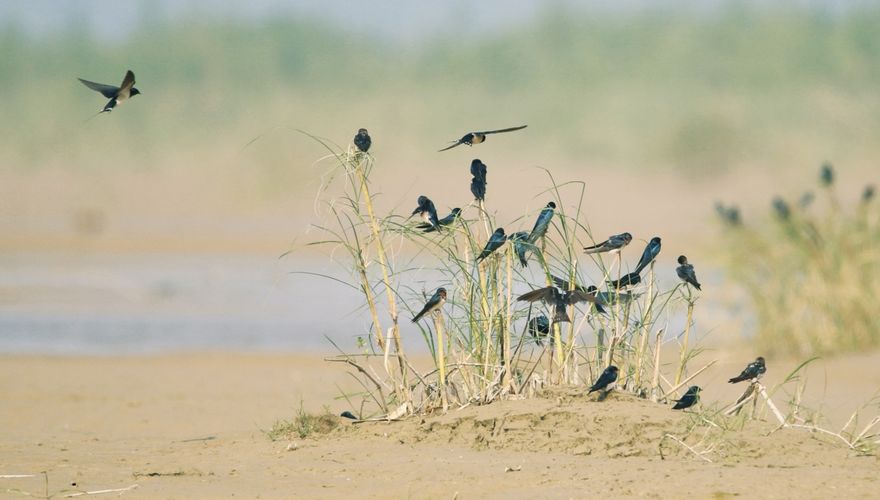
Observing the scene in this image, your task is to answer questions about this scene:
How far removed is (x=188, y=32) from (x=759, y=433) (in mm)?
64515

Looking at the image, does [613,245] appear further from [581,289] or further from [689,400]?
[689,400]

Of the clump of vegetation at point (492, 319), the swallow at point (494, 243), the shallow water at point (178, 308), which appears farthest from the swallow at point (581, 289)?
the shallow water at point (178, 308)

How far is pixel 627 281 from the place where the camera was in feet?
19.5

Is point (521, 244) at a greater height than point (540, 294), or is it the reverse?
point (521, 244)

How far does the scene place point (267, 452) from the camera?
19.6ft

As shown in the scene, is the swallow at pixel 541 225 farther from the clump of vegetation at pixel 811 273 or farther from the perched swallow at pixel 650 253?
the clump of vegetation at pixel 811 273

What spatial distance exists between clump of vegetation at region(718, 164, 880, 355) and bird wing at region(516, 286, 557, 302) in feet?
18.0

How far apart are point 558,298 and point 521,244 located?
0.29 meters

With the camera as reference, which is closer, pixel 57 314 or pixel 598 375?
pixel 598 375

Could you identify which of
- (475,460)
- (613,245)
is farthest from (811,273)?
(475,460)

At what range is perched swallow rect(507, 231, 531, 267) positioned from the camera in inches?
Answer: 229

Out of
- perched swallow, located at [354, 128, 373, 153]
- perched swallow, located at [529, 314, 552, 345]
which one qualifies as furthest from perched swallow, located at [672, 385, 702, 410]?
perched swallow, located at [354, 128, 373, 153]

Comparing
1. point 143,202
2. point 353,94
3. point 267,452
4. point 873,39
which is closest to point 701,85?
point 873,39

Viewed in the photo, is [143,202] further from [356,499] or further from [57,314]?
[356,499]
